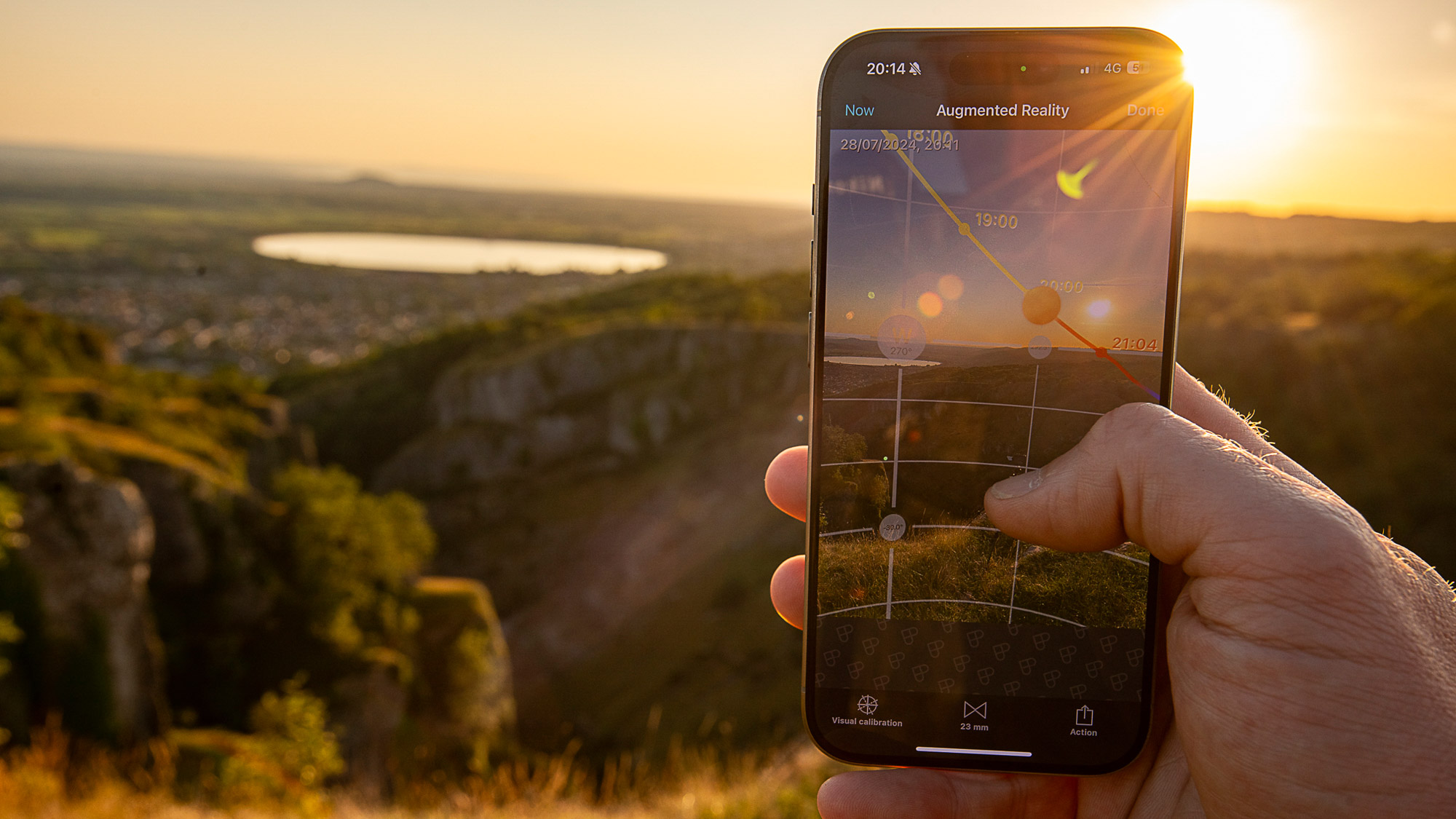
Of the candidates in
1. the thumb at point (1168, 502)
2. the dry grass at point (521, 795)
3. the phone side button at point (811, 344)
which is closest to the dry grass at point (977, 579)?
the thumb at point (1168, 502)

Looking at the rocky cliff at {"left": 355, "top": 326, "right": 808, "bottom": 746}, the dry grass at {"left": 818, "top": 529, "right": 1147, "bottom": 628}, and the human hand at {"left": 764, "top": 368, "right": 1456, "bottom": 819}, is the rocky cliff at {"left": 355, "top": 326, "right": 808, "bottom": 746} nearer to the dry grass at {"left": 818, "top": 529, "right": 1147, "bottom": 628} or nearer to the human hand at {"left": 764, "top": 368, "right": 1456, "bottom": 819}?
the dry grass at {"left": 818, "top": 529, "right": 1147, "bottom": 628}

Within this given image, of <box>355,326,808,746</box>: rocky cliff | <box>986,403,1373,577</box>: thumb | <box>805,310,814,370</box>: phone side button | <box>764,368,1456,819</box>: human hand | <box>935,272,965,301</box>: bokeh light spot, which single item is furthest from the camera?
<box>355,326,808,746</box>: rocky cliff

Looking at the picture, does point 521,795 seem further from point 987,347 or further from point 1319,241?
point 1319,241

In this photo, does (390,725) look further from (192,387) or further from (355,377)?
(355,377)

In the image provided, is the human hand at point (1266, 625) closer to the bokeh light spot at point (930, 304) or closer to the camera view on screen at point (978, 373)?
the camera view on screen at point (978, 373)

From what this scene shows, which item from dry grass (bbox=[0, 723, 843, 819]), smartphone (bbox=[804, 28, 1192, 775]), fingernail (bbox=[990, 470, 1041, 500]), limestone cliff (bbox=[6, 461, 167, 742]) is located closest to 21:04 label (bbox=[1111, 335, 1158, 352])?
smartphone (bbox=[804, 28, 1192, 775])

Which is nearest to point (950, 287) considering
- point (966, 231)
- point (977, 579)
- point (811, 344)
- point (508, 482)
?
point (966, 231)
